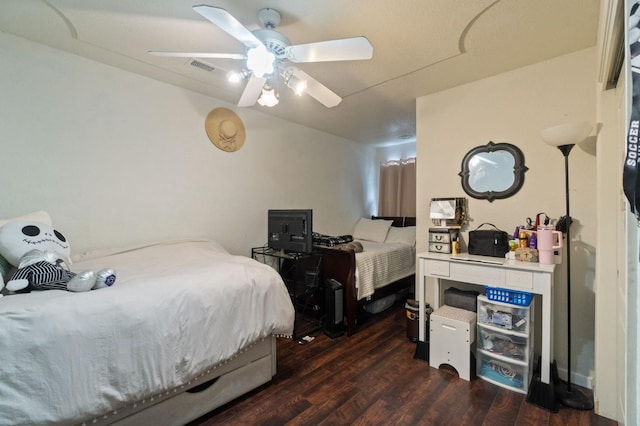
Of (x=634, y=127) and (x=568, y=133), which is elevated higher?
(x=568, y=133)

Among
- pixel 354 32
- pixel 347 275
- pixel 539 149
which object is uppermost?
pixel 354 32

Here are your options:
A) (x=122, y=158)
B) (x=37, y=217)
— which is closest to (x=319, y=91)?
(x=122, y=158)

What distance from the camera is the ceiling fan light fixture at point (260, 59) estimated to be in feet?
4.84

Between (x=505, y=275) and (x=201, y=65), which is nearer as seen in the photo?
(x=505, y=275)

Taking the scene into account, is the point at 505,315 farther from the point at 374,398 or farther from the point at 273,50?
the point at 273,50

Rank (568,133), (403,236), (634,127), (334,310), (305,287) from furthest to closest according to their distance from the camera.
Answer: (403,236) < (305,287) < (334,310) < (568,133) < (634,127)

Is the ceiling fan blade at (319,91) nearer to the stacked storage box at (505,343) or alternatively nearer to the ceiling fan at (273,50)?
the ceiling fan at (273,50)

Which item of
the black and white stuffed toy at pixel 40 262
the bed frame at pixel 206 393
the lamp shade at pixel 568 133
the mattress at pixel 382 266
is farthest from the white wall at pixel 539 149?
the black and white stuffed toy at pixel 40 262

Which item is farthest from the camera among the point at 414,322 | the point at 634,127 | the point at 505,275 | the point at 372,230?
the point at 372,230

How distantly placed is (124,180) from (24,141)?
594 mm

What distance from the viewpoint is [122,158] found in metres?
2.19

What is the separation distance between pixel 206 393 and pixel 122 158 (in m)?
1.88

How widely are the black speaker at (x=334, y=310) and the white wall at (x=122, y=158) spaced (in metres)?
1.06

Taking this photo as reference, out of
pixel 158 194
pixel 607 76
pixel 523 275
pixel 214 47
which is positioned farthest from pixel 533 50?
pixel 158 194
